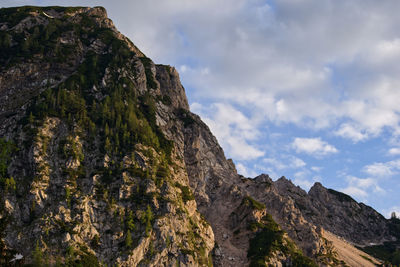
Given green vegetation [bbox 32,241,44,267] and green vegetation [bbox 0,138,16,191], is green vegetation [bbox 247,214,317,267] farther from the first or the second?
green vegetation [bbox 0,138,16,191]

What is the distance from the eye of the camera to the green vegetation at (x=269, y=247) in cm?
14610

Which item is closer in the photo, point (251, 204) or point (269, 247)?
point (269, 247)

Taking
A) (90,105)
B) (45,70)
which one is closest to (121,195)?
(90,105)

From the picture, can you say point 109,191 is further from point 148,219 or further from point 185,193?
point 185,193

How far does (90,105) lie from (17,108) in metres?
33.8

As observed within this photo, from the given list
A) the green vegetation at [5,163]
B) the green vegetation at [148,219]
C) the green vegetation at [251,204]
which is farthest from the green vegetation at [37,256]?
the green vegetation at [251,204]

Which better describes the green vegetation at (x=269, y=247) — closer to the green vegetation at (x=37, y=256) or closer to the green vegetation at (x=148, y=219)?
the green vegetation at (x=148, y=219)

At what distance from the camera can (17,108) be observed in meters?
159

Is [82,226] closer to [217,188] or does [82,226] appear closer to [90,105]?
[90,105]

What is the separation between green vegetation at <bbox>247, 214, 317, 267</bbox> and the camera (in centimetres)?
14610

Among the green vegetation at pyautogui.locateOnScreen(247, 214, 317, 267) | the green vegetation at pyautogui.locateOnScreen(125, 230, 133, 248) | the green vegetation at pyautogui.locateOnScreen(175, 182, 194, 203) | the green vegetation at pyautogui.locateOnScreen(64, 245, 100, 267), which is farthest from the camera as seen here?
the green vegetation at pyautogui.locateOnScreen(175, 182, 194, 203)

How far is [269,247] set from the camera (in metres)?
151

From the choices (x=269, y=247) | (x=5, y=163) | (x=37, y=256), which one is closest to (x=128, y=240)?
(x=37, y=256)

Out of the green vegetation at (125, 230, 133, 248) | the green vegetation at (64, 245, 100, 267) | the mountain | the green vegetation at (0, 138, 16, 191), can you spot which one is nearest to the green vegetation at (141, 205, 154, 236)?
the mountain
